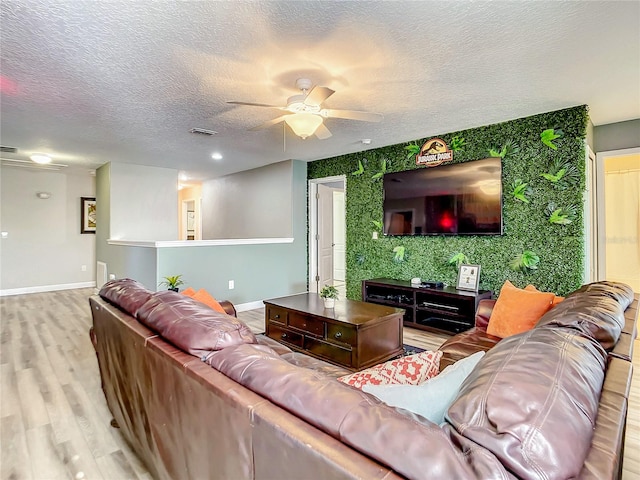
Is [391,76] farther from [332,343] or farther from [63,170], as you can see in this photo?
[63,170]

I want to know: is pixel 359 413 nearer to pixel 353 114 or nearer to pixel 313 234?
pixel 353 114

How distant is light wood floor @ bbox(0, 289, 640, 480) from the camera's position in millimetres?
1827

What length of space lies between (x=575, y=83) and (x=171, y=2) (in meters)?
3.09

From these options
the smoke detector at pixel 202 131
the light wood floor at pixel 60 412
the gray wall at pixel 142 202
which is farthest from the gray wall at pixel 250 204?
the light wood floor at pixel 60 412

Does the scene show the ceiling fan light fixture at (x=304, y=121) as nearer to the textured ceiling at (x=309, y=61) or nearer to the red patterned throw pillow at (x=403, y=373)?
the textured ceiling at (x=309, y=61)

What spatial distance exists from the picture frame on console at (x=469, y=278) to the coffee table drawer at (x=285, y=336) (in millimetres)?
2085

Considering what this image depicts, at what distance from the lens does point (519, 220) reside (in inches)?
154

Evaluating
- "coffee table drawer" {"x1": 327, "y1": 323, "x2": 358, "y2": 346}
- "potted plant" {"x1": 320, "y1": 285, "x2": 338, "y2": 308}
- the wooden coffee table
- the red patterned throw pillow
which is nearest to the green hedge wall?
the wooden coffee table

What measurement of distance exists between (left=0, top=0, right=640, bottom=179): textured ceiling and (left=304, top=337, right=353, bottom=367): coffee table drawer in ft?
7.16

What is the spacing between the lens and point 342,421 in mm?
781

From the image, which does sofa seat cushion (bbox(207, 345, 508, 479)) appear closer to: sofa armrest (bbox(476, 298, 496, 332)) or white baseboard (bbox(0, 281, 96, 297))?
sofa armrest (bbox(476, 298, 496, 332))

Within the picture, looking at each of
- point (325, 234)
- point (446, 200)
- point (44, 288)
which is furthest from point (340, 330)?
point (44, 288)

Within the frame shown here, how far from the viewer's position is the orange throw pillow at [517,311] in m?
2.45

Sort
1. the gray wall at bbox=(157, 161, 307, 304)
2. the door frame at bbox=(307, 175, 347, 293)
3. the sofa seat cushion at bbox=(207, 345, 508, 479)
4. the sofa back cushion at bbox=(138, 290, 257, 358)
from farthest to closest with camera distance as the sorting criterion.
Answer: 1. the door frame at bbox=(307, 175, 347, 293)
2. the gray wall at bbox=(157, 161, 307, 304)
3. the sofa back cushion at bbox=(138, 290, 257, 358)
4. the sofa seat cushion at bbox=(207, 345, 508, 479)
